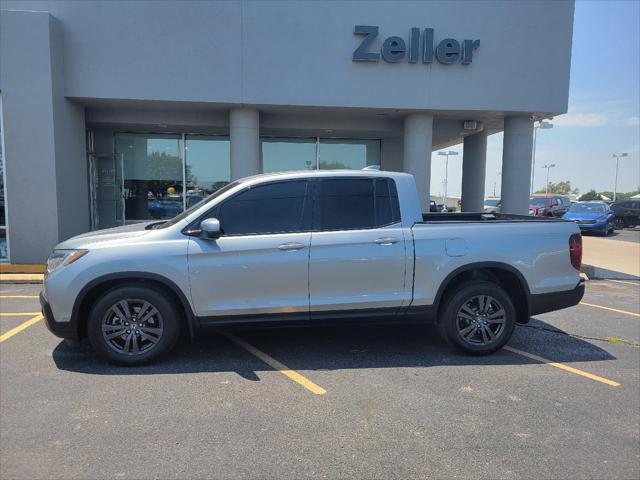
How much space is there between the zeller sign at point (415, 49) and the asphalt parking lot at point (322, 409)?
7.20 metres

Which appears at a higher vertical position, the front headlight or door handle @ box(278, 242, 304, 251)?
door handle @ box(278, 242, 304, 251)

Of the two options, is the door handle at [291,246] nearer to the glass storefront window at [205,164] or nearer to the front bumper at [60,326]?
the front bumper at [60,326]

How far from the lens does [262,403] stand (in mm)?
3922

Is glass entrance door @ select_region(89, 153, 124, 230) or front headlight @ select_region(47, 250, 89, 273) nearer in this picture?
front headlight @ select_region(47, 250, 89, 273)

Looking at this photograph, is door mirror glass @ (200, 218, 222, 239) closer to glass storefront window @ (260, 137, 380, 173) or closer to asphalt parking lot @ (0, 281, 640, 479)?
asphalt parking lot @ (0, 281, 640, 479)

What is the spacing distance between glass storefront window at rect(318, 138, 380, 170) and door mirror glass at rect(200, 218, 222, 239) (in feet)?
32.3

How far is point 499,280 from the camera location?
5363mm

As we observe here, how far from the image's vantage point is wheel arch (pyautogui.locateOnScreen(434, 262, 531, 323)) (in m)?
5.00

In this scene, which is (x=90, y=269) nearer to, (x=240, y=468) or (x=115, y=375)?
(x=115, y=375)

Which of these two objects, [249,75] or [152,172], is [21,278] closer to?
[152,172]

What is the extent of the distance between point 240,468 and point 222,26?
957 centimetres

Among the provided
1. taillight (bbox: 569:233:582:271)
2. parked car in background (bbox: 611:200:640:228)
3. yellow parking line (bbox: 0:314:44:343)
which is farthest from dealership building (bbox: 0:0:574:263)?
parked car in background (bbox: 611:200:640:228)

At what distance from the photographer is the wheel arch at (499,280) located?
5.00 m

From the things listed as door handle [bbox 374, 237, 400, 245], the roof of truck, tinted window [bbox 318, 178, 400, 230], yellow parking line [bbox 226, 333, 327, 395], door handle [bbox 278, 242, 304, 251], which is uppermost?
the roof of truck
